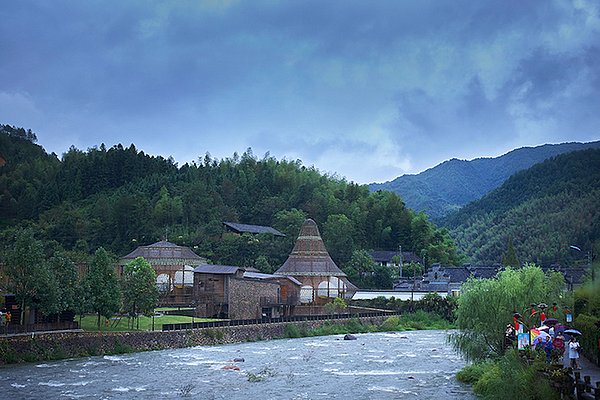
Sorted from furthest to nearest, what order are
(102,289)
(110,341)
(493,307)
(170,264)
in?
(170,264) < (102,289) < (110,341) < (493,307)

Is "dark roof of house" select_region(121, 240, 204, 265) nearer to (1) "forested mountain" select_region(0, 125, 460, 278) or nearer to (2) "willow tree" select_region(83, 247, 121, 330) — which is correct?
(1) "forested mountain" select_region(0, 125, 460, 278)

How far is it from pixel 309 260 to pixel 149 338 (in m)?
28.8

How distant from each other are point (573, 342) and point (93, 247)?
71677 mm

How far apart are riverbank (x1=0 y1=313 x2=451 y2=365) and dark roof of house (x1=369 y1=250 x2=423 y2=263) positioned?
88.5 feet

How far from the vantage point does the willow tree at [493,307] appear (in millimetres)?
28594

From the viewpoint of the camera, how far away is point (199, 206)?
299 feet

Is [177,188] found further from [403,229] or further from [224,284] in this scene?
[224,284]

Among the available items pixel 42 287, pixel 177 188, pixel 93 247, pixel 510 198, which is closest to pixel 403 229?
pixel 177 188

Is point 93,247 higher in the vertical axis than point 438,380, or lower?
higher

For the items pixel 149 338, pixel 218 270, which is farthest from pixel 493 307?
pixel 218 270

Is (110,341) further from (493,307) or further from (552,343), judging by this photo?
(552,343)

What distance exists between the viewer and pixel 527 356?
21625 millimetres

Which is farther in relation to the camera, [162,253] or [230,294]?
[162,253]

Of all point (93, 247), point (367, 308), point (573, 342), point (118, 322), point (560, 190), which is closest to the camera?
point (573, 342)
